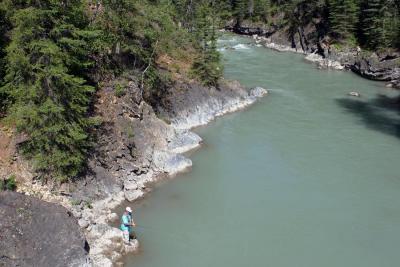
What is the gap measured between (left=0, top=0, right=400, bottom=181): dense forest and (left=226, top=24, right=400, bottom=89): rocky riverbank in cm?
2500

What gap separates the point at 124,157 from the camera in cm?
3022

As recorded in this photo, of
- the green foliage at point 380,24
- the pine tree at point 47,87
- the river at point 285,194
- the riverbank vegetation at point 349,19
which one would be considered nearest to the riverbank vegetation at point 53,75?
the pine tree at point 47,87

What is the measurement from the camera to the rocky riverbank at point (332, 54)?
189 feet

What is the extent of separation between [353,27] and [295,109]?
30.2 meters

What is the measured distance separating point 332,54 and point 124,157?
46762 mm

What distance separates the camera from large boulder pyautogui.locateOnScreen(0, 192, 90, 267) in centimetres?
1981

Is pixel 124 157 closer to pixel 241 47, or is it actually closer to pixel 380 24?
pixel 380 24

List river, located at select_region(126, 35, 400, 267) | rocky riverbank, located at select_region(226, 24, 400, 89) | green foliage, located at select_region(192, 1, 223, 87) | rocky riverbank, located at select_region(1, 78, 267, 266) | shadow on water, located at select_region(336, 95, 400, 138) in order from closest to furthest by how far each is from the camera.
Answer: river, located at select_region(126, 35, 400, 267) → rocky riverbank, located at select_region(1, 78, 267, 266) → shadow on water, located at select_region(336, 95, 400, 138) → green foliage, located at select_region(192, 1, 223, 87) → rocky riverbank, located at select_region(226, 24, 400, 89)

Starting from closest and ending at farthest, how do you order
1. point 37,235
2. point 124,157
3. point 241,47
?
point 37,235 → point 124,157 → point 241,47

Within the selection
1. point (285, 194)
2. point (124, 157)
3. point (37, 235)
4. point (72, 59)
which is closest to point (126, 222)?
point (37, 235)

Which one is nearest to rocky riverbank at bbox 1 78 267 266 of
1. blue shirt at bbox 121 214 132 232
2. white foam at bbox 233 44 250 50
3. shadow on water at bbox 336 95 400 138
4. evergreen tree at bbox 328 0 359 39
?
blue shirt at bbox 121 214 132 232

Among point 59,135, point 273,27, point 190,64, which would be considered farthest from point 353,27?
point 59,135

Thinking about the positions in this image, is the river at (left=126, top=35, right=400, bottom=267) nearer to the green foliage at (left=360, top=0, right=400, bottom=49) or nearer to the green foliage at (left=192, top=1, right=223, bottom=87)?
the green foliage at (left=192, top=1, right=223, bottom=87)

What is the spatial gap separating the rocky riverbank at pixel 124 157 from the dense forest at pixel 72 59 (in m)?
1.03
